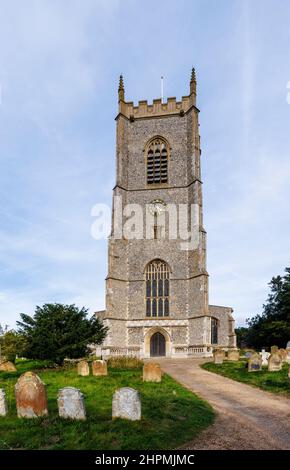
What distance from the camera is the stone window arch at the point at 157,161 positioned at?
3628cm

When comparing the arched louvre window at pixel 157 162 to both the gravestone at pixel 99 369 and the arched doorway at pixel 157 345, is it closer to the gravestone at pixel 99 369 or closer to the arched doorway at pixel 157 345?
the arched doorway at pixel 157 345

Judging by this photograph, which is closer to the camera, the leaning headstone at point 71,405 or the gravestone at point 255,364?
the leaning headstone at point 71,405

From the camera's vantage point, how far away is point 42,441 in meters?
6.34

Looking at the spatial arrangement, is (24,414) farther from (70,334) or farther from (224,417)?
(70,334)

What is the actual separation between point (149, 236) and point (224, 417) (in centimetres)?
2628

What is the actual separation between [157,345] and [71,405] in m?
25.6

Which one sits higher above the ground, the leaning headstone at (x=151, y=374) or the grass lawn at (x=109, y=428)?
the grass lawn at (x=109, y=428)

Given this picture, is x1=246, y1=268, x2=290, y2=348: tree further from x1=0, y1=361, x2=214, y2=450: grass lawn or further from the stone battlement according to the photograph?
x1=0, y1=361, x2=214, y2=450: grass lawn

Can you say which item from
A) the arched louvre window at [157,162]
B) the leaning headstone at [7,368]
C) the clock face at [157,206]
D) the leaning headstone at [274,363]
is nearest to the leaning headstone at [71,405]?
the leaning headstone at [274,363]

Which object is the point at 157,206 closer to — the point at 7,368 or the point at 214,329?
the point at 214,329

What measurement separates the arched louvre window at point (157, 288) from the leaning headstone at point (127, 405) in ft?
83.6

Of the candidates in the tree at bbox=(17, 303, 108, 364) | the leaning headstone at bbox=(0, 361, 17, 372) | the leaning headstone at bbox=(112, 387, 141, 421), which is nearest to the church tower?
the leaning headstone at bbox=(0, 361, 17, 372)

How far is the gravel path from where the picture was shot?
6477 mm

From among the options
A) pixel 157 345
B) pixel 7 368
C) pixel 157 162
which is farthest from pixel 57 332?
pixel 157 162
